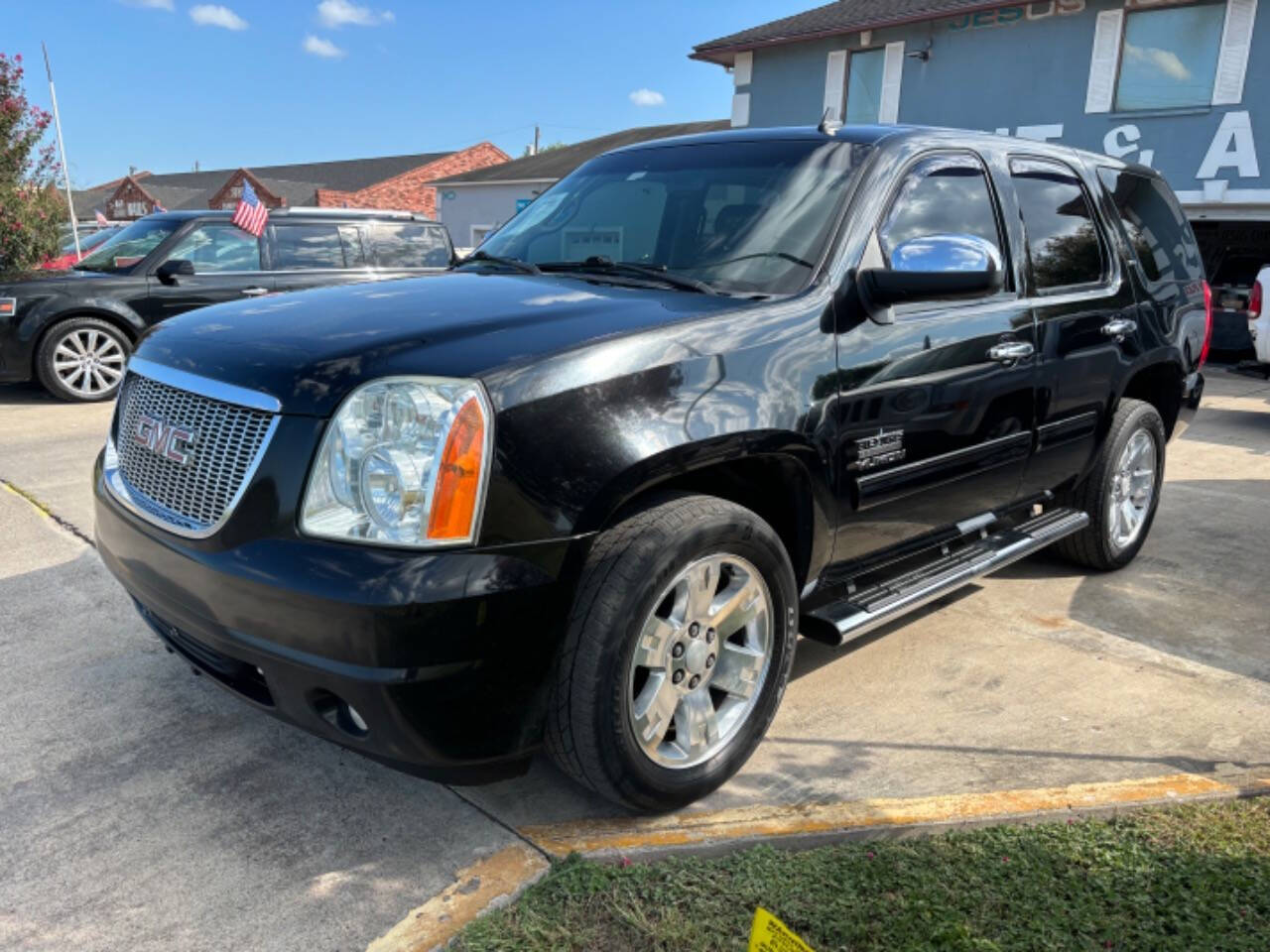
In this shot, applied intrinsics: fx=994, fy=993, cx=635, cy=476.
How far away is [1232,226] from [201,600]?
16.7m

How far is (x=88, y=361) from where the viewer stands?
8961mm

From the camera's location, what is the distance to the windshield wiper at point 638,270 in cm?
307

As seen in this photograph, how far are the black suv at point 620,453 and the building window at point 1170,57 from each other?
1219 centimetres

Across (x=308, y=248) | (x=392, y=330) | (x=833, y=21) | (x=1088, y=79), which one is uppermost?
(x=833, y=21)

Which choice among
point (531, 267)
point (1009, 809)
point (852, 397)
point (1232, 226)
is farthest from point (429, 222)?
point (1232, 226)

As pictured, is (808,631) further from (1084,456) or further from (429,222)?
(429,222)

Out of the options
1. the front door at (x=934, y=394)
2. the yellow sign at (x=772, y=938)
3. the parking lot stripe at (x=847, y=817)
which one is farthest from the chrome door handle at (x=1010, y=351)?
the yellow sign at (x=772, y=938)

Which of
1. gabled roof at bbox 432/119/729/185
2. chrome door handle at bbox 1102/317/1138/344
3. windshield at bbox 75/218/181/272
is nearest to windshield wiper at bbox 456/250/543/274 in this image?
chrome door handle at bbox 1102/317/1138/344

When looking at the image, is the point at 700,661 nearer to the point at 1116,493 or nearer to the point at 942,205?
the point at 942,205

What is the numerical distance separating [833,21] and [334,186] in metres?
37.8

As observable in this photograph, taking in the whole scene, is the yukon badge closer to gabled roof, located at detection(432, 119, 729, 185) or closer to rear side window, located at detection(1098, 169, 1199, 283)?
rear side window, located at detection(1098, 169, 1199, 283)

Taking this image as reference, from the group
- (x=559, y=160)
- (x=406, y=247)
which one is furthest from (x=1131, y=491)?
(x=559, y=160)

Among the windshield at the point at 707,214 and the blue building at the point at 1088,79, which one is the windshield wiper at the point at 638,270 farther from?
the blue building at the point at 1088,79

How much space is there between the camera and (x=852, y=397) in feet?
9.85
